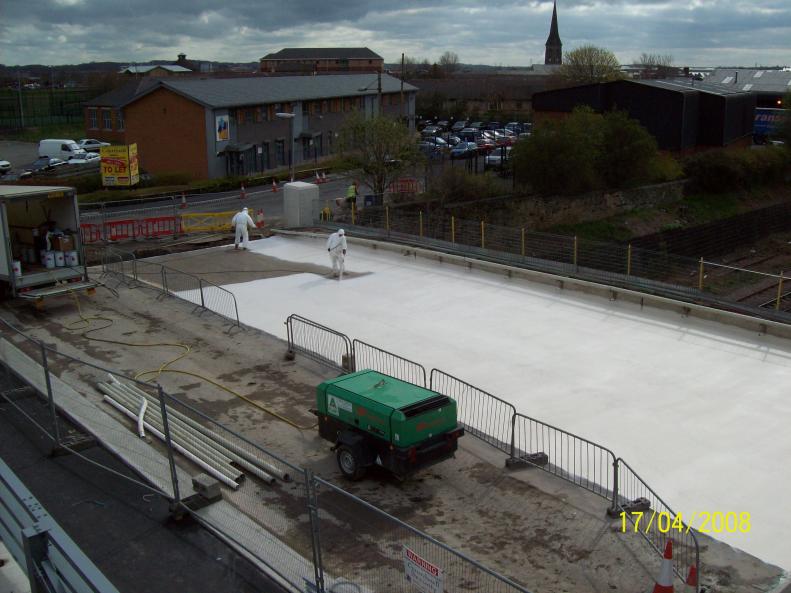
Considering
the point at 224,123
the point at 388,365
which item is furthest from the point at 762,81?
the point at 388,365

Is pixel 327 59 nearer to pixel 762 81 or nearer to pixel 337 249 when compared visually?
pixel 762 81

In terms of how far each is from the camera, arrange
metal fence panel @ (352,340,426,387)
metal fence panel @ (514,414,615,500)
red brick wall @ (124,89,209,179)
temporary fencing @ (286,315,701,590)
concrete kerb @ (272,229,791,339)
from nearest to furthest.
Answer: temporary fencing @ (286,315,701,590), metal fence panel @ (514,414,615,500), metal fence panel @ (352,340,426,387), concrete kerb @ (272,229,791,339), red brick wall @ (124,89,209,179)

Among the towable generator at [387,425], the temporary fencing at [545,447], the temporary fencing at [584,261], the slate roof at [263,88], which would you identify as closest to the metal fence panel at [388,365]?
the temporary fencing at [545,447]

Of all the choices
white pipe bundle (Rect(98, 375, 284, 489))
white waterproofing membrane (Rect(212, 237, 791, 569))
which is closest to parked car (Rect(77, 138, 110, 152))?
white waterproofing membrane (Rect(212, 237, 791, 569))

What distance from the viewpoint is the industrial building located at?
181 ft

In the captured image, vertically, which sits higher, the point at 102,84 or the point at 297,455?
the point at 102,84

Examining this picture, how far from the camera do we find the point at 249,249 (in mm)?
27641

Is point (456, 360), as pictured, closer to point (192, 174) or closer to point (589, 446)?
point (589, 446)

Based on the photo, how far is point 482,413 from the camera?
14336mm

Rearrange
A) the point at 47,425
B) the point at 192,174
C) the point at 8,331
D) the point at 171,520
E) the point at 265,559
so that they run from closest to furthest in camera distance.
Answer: the point at 265,559 → the point at 171,520 → the point at 47,425 → the point at 8,331 → the point at 192,174

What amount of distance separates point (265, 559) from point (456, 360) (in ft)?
28.1

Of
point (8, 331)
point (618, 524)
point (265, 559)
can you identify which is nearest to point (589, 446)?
point (618, 524)

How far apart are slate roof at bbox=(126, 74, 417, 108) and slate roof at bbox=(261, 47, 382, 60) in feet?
214
